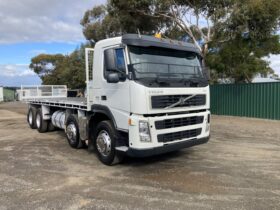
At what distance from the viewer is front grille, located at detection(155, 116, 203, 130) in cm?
619

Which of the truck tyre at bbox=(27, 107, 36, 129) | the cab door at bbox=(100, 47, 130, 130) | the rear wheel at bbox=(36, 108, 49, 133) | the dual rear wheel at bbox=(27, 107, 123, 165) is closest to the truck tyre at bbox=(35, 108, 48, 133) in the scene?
the rear wheel at bbox=(36, 108, 49, 133)

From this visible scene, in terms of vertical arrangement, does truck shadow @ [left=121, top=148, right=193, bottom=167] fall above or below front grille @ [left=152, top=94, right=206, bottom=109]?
below

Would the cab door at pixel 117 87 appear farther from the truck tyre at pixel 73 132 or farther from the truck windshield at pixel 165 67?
the truck tyre at pixel 73 132

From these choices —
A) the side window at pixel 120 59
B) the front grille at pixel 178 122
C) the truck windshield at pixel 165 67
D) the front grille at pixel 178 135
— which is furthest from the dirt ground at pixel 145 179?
the side window at pixel 120 59

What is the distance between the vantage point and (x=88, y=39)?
33.0 m

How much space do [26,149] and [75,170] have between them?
9.80 ft

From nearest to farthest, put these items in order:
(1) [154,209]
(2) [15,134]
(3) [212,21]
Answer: (1) [154,209] < (2) [15,134] < (3) [212,21]

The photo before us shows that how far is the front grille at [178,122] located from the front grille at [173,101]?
306mm

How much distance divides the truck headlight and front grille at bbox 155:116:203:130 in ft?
0.74

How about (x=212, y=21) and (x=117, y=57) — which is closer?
(x=117, y=57)

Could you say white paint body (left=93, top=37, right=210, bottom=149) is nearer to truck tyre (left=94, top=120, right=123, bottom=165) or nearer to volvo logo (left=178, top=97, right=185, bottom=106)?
volvo logo (left=178, top=97, right=185, bottom=106)

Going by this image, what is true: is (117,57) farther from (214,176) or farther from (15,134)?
(15,134)

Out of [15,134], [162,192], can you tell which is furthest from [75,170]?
[15,134]

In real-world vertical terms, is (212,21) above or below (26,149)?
above
